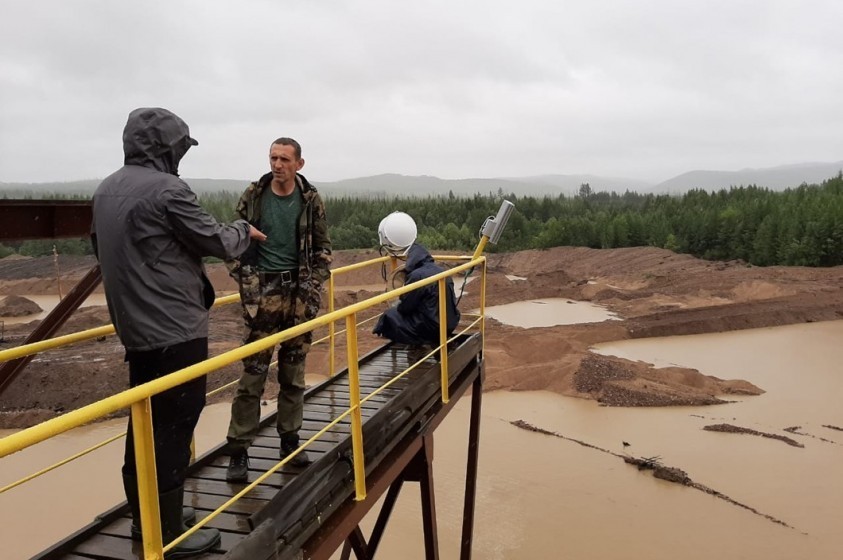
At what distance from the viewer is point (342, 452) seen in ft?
10.5

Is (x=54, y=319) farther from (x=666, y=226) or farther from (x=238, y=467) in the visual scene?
(x=666, y=226)

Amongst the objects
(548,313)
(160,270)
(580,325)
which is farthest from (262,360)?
(548,313)

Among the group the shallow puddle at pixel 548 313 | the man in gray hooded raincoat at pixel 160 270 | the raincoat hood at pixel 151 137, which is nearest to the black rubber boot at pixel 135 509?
the man in gray hooded raincoat at pixel 160 270

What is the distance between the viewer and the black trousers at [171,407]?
2.29 metres

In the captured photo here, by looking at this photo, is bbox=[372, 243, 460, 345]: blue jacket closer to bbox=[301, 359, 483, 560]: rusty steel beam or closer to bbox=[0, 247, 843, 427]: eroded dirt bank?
bbox=[301, 359, 483, 560]: rusty steel beam

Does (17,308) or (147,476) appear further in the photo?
(17,308)

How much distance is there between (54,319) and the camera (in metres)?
4.23

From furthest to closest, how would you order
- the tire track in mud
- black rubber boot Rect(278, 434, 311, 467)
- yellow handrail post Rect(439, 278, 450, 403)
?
1. the tire track in mud
2. yellow handrail post Rect(439, 278, 450, 403)
3. black rubber boot Rect(278, 434, 311, 467)

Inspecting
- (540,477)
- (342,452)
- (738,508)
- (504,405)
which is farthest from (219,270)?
(342,452)

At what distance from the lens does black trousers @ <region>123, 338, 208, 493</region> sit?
7.50ft

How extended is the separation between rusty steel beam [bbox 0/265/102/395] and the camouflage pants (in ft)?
4.64

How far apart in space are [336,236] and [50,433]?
1109 inches

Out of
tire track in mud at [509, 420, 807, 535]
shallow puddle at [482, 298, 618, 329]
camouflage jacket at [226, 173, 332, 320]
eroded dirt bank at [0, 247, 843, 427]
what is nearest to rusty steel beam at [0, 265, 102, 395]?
camouflage jacket at [226, 173, 332, 320]

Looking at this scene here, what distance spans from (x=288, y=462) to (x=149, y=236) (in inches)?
58.0
